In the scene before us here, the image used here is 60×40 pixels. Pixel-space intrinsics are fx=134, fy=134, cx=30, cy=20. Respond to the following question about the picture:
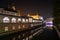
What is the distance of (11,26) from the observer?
38.3 metres

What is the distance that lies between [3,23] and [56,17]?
3326cm

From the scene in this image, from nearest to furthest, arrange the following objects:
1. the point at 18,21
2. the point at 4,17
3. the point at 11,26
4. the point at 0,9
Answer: the point at 4,17 < the point at 11,26 < the point at 18,21 < the point at 0,9

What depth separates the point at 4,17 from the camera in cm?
3556

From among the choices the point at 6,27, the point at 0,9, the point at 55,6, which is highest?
the point at 0,9

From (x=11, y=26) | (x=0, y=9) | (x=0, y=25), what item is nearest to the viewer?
(x=0, y=25)

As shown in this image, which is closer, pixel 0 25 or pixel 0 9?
pixel 0 25

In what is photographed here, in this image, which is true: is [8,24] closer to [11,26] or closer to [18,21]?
[11,26]

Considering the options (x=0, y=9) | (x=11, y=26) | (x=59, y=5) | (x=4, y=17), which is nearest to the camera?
(x=59, y=5)

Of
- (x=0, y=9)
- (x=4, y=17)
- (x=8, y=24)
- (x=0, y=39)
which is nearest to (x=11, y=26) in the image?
(x=8, y=24)

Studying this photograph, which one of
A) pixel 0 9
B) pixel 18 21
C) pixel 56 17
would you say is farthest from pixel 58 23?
pixel 0 9

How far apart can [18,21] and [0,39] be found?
42.0 metres

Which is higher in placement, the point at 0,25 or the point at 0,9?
the point at 0,9

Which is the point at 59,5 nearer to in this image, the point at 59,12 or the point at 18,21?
the point at 59,12

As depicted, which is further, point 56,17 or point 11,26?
point 11,26
